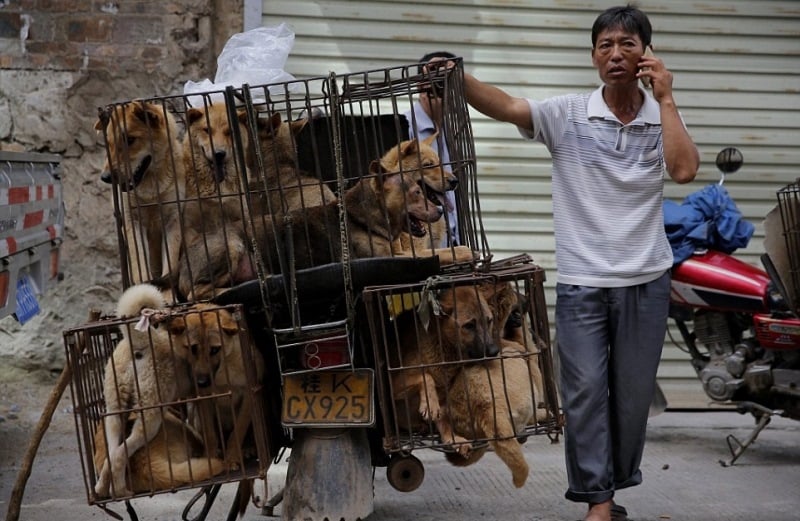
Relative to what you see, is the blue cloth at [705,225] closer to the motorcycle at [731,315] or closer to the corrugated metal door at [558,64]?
the motorcycle at [731,315]

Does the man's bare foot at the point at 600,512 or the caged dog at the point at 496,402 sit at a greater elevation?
the caged dog at the point at 496,402

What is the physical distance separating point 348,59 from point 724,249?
3.09m

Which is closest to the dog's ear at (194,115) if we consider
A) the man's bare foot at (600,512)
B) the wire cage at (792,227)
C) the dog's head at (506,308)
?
the dog's head at (506,308)

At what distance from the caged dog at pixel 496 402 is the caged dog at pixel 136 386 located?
35.0 inches

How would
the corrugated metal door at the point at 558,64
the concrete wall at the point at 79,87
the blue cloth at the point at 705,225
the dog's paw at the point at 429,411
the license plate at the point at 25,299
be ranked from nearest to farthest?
1. the dog's paw at the point at 429,411
2. the license plate at the point at 25,299
3. the blue cloth at the point at 705,225
4. the concrete wall at the point at 79,87
5. the corrugated metal door at the point at 558,64

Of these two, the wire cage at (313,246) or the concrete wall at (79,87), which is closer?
the wire cage at (313,246)

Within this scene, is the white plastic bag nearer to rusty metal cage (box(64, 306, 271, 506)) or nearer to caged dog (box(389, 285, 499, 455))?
rusty metal cage (box(64, 306, 271, 506))

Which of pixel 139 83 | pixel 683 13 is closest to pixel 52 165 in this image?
pixel 139 83

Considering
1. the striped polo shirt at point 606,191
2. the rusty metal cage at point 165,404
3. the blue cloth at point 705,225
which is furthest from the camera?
the blue cloth at point 705,225

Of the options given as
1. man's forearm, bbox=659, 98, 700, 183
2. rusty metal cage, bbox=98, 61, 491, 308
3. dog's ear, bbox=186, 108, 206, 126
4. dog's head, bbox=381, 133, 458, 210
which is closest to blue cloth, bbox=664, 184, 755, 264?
rusty metal cage, bbox=98, 61, 491, 308

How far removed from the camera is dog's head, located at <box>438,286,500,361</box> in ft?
12.0

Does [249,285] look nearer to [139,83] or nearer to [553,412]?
[553,412]

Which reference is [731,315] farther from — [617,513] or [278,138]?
[278,138]

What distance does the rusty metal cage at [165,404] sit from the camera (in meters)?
3.49
